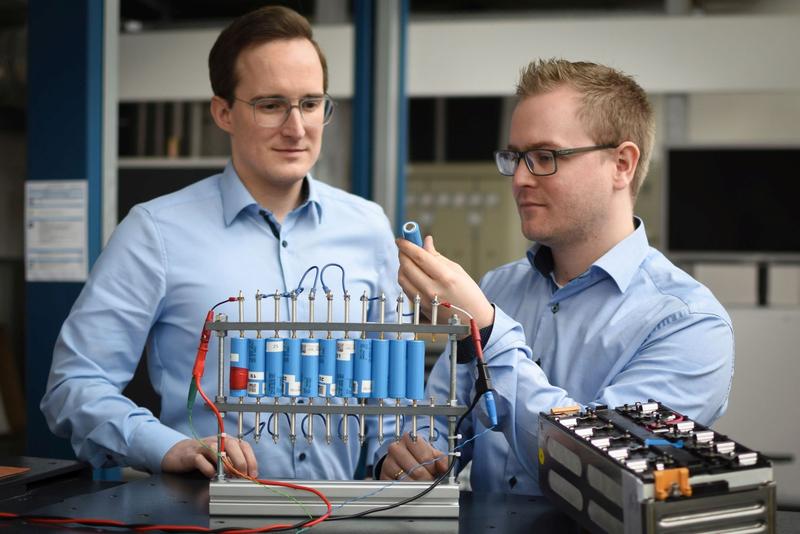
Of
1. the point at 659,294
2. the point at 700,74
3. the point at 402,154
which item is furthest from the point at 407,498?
the point at 700,74

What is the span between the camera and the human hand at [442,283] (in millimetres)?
1275

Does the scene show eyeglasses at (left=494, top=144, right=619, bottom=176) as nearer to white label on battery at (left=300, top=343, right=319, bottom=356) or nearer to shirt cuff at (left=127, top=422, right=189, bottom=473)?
white label on battery at (left=300, top=343, right=319, bottom=356)

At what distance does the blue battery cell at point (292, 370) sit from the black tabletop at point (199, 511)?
0.18 meters

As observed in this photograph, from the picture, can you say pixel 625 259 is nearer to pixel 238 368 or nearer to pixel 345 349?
pixel 345 349

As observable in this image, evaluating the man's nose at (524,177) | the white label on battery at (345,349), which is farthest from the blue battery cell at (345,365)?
the man's nose at (524,177)

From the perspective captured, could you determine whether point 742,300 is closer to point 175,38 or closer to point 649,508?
point 175,38

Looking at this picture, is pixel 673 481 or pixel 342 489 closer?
pixel 673 481

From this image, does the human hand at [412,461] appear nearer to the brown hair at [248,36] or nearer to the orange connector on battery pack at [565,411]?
the orange connector on battery pack at [565,411]

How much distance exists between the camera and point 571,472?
108 centimetres

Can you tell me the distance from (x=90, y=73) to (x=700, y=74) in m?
4.06

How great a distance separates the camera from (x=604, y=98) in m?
1.55

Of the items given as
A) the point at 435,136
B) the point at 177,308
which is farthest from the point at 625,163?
the point at 435,136

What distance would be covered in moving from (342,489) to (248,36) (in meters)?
0.99

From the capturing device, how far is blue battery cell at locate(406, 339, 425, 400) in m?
1.19
